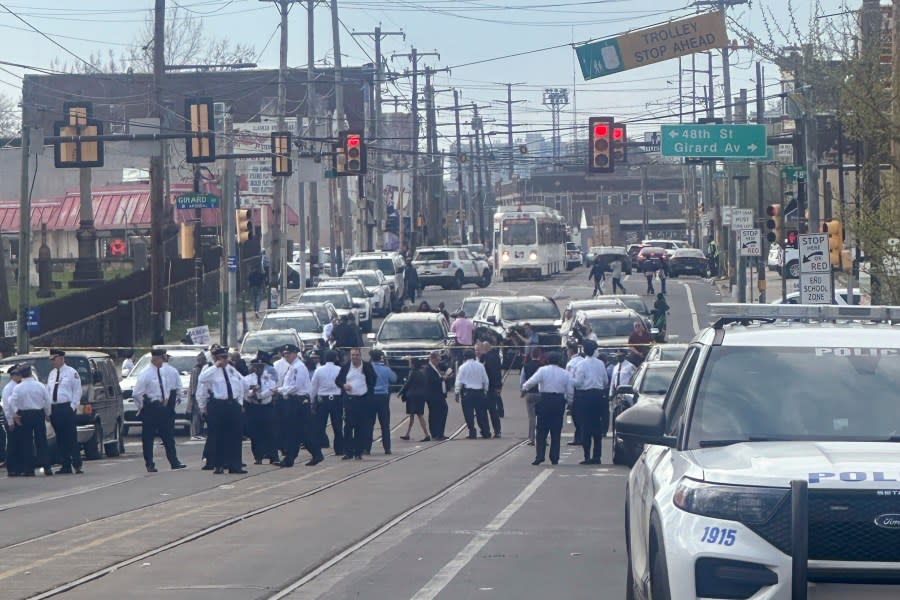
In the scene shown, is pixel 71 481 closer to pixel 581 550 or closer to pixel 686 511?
pixel 581 550

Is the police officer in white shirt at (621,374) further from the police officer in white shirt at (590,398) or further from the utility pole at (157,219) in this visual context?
the utility pole at (157,219)

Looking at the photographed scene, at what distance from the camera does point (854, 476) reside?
6.04 meters

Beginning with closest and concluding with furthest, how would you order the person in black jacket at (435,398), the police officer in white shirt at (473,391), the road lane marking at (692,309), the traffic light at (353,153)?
the police officer in white shirt at (473,391)
the person in black jacket at (435,398)
the traffic light at (353,153)
the road lane marking at (692,309)

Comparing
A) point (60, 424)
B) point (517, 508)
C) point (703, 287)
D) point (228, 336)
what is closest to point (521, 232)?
point (703, 287)

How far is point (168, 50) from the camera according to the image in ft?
295

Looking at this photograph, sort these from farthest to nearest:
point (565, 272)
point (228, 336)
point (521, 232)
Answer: point (565, 272) → point (521, 232) → point (228, 336)

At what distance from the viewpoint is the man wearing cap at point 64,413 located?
2162cm

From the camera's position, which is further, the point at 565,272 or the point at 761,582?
the point at 565,272

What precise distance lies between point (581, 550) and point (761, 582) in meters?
6.14

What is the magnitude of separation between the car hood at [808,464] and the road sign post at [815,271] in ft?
61.4

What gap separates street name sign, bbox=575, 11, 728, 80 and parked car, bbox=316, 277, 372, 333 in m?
16.3

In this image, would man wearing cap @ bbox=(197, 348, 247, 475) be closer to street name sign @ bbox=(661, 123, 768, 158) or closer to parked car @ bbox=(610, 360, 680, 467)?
parked car @ bbox=(610, 360, 680, 467)

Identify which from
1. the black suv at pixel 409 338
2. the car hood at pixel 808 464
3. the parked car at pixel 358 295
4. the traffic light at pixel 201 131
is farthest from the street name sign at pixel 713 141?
the car hood at pixel 808 464

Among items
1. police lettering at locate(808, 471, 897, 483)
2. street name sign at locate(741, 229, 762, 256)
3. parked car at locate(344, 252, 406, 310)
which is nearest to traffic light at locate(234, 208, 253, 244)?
street name sign at locate(741, 229, 762, 256)
